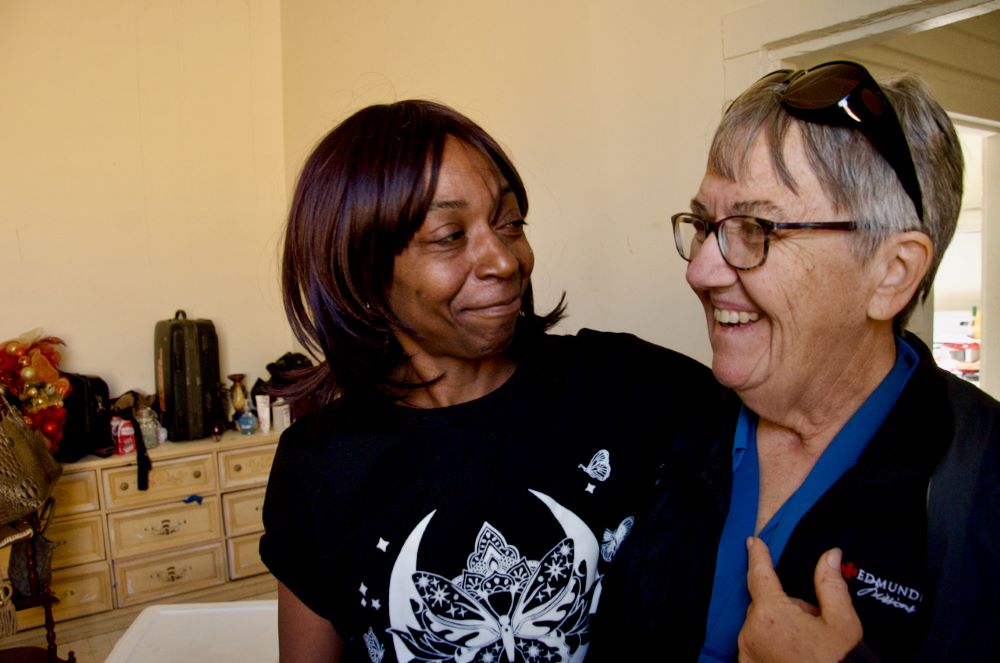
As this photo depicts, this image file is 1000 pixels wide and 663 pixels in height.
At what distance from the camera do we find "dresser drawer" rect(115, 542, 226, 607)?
3.21m

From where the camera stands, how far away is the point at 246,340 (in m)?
3.93

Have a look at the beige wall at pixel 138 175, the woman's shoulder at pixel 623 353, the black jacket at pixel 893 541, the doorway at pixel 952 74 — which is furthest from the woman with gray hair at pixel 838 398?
the beige wall at pixel 138 175

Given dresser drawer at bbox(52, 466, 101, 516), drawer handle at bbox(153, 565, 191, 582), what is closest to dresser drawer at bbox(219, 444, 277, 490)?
drawer handle at bbox(153, 565, 191, 582)

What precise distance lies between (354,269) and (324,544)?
0.45 m

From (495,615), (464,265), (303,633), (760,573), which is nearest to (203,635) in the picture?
(303,633)

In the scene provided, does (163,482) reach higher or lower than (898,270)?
lower

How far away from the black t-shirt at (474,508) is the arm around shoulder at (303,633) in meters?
0.03

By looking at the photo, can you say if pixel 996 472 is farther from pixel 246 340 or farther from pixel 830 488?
pixel 246 340

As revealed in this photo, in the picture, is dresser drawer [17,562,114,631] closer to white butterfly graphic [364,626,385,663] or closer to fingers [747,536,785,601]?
white butterfly graphic [364,626,385,663]

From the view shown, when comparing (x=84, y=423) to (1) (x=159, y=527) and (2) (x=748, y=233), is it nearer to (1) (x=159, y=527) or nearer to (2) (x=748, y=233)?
(1) (x=159, y=527)

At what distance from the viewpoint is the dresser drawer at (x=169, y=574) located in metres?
3.21

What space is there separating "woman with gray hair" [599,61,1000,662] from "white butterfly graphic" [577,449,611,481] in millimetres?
177

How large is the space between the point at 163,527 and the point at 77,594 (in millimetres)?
445

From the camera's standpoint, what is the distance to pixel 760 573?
0.85 m
